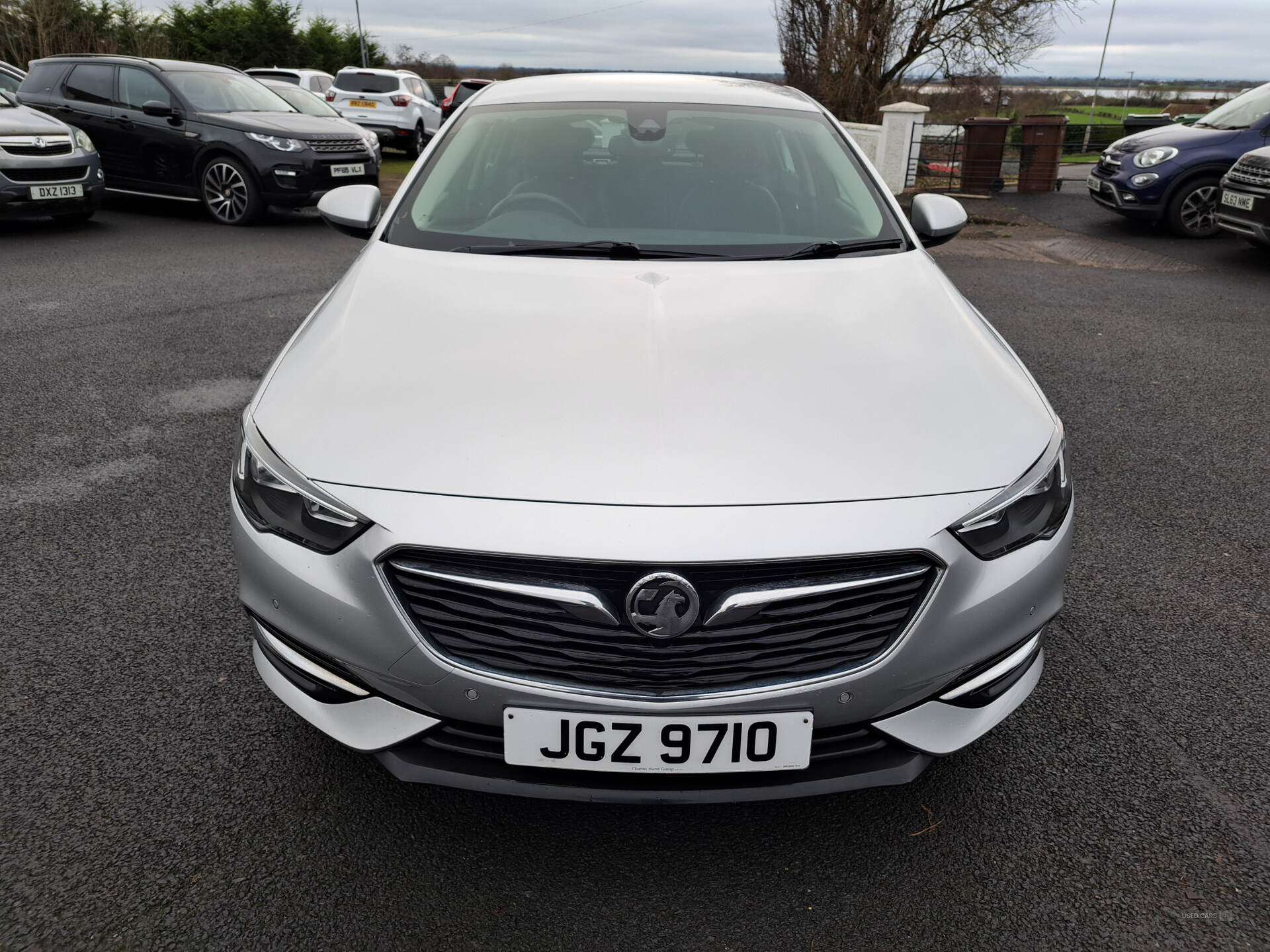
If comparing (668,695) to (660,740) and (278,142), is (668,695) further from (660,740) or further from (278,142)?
(278,142)

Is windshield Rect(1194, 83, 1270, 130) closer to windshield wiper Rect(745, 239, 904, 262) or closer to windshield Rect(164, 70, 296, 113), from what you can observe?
windshield wiper Rect(745, 239, 904, 262)

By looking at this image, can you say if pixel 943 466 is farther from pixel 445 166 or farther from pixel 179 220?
pixel 179 220

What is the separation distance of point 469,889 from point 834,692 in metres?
0.85

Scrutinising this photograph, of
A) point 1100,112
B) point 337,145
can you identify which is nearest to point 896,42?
point 337,145

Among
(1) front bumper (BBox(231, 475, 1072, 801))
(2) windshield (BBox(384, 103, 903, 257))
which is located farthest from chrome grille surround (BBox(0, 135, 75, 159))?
(1) front bumper (BBox(231, 475, 1072, 801))

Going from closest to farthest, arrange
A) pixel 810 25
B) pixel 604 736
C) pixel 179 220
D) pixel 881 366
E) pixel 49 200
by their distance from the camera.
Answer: pixel 604 736
pixel 881 366
pixel 49 200
pixel 179 220
pixel 810 25

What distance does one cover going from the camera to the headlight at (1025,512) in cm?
179

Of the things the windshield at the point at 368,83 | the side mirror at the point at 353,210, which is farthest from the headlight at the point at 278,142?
the windshield at the point at 368,83

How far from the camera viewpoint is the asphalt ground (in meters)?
1.85

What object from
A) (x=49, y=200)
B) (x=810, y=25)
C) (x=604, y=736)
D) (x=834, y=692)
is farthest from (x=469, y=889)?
(x=810, y=25)

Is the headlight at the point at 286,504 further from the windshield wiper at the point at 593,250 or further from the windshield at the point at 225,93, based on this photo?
the windshield at the point at 225,93

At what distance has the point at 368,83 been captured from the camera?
18.8 m

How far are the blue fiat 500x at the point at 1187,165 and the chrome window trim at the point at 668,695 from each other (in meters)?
10.2

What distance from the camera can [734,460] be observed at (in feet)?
5.96
